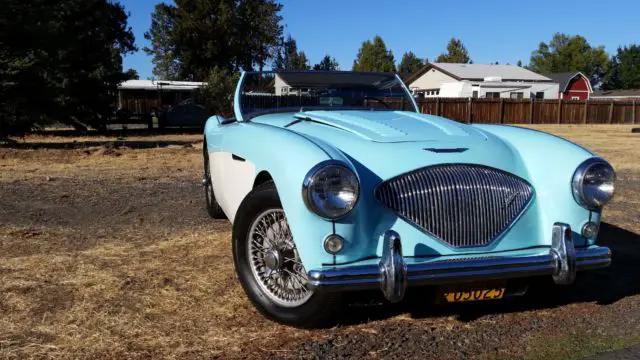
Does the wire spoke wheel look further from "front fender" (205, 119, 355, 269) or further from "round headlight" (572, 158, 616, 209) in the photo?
"round headlight" (572, 158, 616, 209)

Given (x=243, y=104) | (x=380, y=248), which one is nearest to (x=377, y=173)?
(x=380, y=248)

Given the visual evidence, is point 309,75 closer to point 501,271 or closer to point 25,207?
point 501,271

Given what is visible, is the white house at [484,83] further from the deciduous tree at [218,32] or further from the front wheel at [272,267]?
the front wheel at [272,267]

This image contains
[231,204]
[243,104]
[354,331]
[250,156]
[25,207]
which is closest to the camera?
[354,331]

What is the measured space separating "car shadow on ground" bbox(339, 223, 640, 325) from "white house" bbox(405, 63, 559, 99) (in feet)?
122

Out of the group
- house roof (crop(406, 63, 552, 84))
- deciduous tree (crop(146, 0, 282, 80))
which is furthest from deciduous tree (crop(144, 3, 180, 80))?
house roof (crop(406, 63, 552, 84))

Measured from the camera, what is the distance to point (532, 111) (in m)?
36.8

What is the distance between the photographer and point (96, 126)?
22891mm

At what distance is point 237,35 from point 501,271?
1240 inches

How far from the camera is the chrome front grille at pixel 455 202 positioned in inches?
125

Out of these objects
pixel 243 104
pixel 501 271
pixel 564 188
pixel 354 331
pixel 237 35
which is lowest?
pixel 354 331

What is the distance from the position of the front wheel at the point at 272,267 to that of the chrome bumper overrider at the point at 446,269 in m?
0.32

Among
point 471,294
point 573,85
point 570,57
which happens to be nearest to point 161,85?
point 471,294

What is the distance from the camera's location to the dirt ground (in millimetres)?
3125
